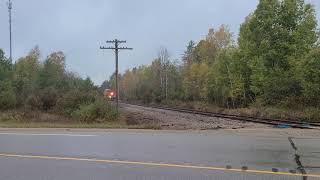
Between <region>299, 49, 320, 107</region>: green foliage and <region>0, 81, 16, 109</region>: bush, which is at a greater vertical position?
<region>299, 49, 320, 107</region>: green foliage

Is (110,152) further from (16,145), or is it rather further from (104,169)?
(16,145)

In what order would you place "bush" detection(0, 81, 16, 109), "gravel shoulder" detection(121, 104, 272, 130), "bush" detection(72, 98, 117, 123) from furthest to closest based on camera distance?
"bush" detection(0, 81, 16, 109)
"bush" detection(72, 98, 117, 123)
"gravel shoulder" detection(121, 104, 272, 130)

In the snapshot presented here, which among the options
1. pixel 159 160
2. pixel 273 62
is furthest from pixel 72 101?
pixel 159 160

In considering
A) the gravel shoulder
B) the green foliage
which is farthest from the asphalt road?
the green foliage

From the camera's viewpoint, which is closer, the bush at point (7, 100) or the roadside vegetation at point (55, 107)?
the roadside vegetation at point (55, 107)

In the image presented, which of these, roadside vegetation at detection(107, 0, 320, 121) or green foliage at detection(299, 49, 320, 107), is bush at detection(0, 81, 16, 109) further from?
green foliage at detection(299, 49, 320, 107)

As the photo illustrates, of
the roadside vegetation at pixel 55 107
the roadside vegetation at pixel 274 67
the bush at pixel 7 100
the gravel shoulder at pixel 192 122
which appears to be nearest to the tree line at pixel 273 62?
the roadside vegetation at pixel 274 67

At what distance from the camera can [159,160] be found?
10914 millimetres

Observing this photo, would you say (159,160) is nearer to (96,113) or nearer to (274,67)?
(96,113)

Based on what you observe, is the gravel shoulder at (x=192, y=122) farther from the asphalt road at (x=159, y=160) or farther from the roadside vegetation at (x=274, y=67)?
the asphalt road at (x=159, y=160)

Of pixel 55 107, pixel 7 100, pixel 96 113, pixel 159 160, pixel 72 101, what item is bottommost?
pixel 159 160

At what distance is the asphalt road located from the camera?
9128mm

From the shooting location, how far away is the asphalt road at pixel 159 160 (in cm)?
913

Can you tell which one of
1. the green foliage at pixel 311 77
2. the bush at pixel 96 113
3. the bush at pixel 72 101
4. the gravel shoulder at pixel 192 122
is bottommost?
the gravel shoulder at pixel 192 122
